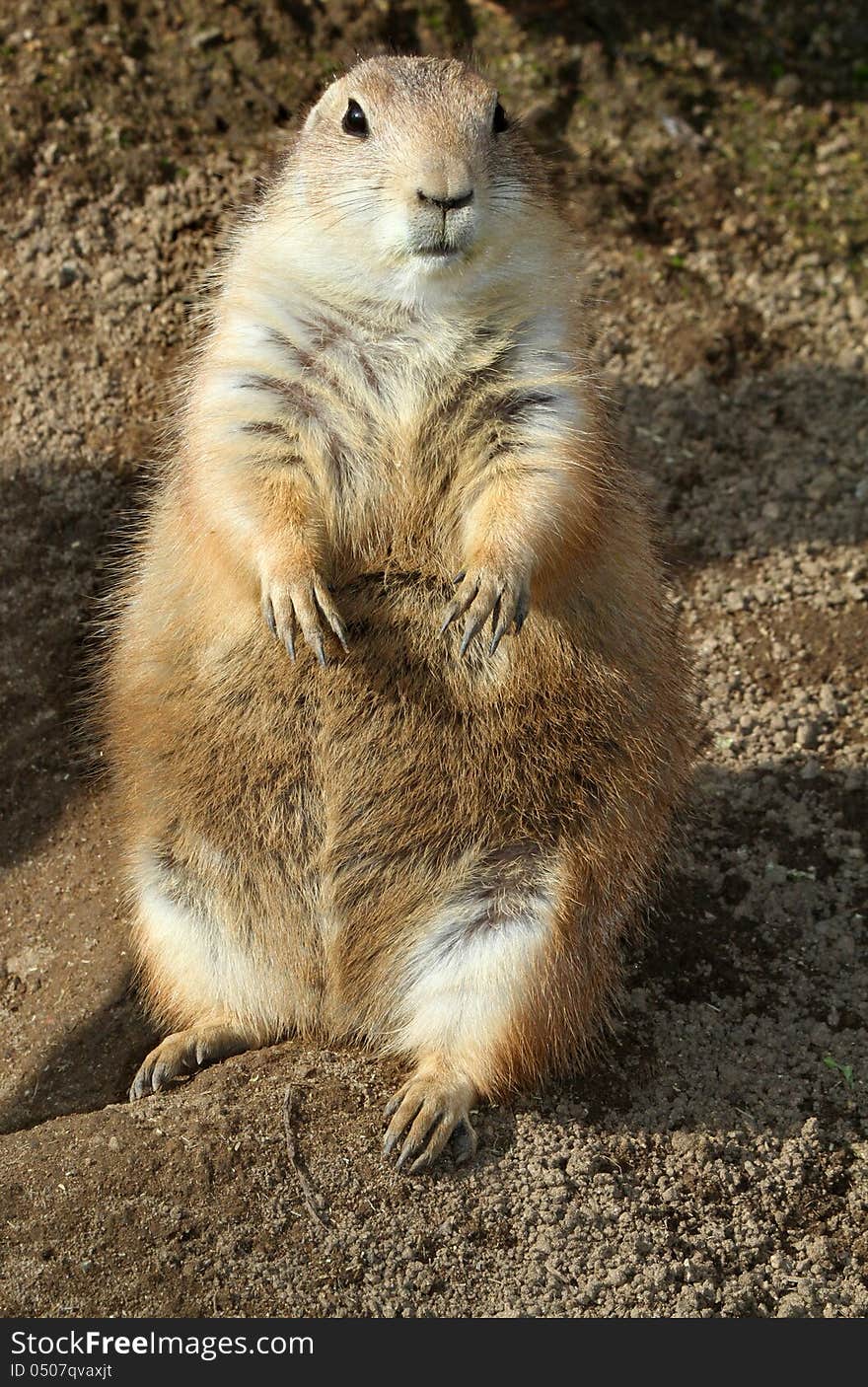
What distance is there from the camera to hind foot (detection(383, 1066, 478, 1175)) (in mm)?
4742

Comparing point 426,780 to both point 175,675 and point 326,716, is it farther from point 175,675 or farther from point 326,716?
point 175,675

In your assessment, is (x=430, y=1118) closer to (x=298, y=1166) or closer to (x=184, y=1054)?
(x=298, y=1166)

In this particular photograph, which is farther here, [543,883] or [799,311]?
[799,311]

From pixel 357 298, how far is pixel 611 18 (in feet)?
13.5

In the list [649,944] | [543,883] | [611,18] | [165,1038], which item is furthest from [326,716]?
[611,18]

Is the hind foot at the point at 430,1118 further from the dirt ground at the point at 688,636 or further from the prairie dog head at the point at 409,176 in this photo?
the prairie dog head at the point at 409,176

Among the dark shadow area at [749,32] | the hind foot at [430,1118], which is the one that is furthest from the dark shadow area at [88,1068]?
the dark shadow area at [749,32]

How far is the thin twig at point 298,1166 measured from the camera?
15.0 ft

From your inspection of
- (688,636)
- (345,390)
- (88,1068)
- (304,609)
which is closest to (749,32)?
(688,636)

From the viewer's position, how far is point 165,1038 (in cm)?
543

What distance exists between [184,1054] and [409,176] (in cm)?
301

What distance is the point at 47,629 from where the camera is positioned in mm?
6410

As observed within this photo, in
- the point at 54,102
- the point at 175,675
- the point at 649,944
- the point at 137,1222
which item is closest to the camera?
the point at 137,1222

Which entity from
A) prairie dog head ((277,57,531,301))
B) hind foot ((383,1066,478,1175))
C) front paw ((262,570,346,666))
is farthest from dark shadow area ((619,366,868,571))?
hind foot ((383,1066,478,1175))
